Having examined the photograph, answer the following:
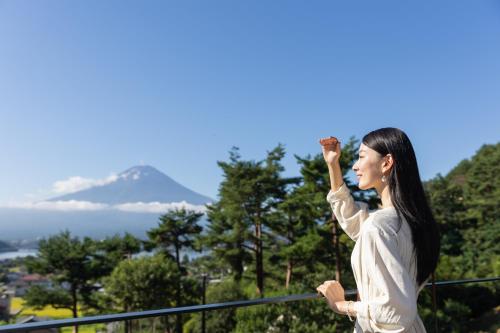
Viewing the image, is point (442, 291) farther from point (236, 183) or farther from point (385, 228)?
point (385, 228)

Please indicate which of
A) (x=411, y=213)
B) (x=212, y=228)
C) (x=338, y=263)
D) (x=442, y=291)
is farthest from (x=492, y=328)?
(x=411, y=213)

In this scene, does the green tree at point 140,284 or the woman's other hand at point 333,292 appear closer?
the woman's other hand at point 333,292

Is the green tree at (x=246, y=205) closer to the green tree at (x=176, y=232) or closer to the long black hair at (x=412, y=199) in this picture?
the green tree at (x=176, y=232)

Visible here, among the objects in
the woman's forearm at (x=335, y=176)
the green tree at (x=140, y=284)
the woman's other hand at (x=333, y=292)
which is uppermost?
the woman's forearm at (x=335, y=176)

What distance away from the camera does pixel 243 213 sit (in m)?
19.7

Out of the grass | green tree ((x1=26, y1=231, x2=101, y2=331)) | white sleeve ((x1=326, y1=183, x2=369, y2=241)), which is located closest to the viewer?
white sleeve ((x1=326, y1=183, x2=369, y2=241))

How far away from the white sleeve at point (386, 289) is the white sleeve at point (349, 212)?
27 centimetres

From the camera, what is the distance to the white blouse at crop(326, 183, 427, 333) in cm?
90

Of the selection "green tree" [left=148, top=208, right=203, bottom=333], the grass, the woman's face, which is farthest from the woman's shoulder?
the grass

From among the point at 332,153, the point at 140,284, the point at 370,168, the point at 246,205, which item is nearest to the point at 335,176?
the point at 332,153

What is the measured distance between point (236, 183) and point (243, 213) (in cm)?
158

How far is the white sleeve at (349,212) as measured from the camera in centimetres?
122

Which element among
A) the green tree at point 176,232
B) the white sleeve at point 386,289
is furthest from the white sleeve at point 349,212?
the green tree at point 176,232

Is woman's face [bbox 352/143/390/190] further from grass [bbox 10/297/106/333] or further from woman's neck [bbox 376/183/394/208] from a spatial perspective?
grass [bbox 10/297/106/333]
